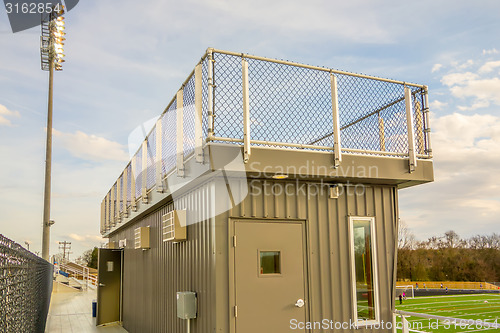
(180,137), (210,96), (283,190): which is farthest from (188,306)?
(210,96)

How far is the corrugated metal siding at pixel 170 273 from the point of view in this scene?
6.17 meters

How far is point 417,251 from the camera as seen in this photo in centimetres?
7162

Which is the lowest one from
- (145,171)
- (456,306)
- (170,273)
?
(456,306)

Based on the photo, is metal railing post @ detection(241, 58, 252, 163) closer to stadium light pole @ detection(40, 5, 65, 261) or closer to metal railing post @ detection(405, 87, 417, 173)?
metal railing post @ detection(405, 87, 417, 173)

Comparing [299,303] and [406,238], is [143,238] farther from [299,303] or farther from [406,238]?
[406,238]

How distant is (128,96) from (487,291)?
75023 mm

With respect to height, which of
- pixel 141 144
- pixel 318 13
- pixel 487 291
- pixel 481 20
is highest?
pixel 481 20

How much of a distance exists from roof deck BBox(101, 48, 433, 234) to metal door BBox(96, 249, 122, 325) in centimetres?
716

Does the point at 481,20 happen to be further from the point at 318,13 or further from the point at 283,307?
the point at 283,307

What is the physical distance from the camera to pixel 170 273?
26.4 ft

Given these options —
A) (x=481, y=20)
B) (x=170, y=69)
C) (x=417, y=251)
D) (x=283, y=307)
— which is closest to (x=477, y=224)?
(x=417, y=251)

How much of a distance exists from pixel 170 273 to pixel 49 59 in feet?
51.1

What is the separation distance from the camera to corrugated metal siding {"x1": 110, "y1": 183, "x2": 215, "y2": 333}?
617cm

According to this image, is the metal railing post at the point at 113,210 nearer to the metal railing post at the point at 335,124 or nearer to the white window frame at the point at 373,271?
the white window frame at the point at 373,271
